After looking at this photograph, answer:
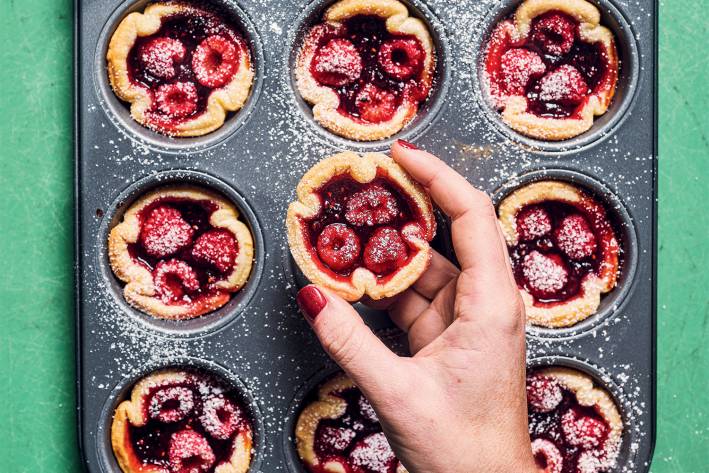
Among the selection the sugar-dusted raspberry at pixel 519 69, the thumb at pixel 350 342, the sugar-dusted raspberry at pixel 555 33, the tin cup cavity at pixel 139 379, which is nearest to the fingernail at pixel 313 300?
the thumb at pixel 350 342

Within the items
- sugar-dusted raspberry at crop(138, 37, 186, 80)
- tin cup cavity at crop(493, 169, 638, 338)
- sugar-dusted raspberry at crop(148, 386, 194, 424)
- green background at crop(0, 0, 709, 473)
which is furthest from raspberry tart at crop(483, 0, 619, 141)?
green background at crop(0, 0, 709, 473)

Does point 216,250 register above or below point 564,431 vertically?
above

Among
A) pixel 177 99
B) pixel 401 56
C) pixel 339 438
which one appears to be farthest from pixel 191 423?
pixel 401 56

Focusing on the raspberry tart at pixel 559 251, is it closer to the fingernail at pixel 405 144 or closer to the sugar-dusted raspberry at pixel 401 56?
the fingernail at pixel 405 144

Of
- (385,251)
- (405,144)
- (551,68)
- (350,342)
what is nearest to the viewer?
(350,342)

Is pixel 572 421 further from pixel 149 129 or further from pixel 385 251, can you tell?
pixel 149 129

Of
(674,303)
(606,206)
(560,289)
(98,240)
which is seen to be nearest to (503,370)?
(560,289)
